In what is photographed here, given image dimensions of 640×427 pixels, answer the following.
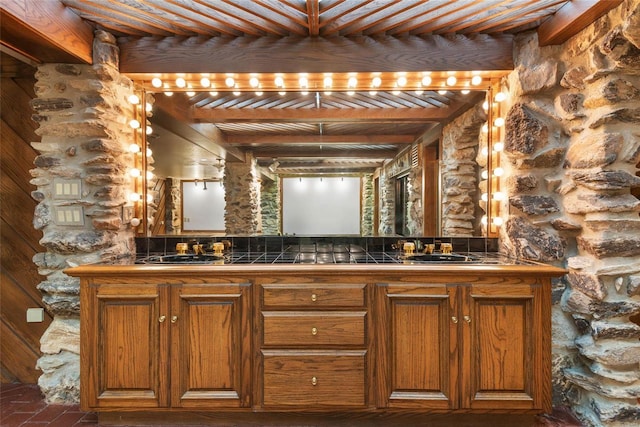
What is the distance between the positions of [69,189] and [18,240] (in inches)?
21.7

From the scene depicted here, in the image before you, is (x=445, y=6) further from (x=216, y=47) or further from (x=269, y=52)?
(x=216, y=47)

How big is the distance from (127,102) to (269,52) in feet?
3.36

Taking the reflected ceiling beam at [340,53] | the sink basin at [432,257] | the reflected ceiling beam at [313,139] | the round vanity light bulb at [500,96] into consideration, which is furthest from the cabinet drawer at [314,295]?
the round vanity light bulb at [500,96]

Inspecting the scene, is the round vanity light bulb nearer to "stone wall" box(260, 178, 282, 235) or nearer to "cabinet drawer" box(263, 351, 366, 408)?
"stone wall" box(260, 178, 282, 235)

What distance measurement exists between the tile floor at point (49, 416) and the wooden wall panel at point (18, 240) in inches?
10.2

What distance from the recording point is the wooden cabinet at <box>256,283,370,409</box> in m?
1.67

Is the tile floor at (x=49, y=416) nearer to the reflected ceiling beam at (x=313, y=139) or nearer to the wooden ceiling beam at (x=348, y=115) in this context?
the reflected ceiling beam at (x=313, y=139)

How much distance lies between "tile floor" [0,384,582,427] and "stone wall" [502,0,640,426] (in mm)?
119

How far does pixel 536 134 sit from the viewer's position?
6.33ft

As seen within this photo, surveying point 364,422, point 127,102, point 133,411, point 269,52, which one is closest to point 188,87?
point 127,102

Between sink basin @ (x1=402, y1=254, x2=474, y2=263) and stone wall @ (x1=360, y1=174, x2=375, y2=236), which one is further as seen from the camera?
stone wall @ (x1=360, y1=174, x2=375, y2=236)

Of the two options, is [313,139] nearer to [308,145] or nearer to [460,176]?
[308,145]

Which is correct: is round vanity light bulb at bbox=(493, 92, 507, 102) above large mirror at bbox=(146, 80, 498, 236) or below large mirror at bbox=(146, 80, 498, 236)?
above

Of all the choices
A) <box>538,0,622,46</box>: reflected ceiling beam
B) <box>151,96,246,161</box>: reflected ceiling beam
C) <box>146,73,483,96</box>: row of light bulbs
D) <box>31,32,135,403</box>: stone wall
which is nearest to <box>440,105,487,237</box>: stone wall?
<box>146,73,483,96</box>: row of light bulbs
